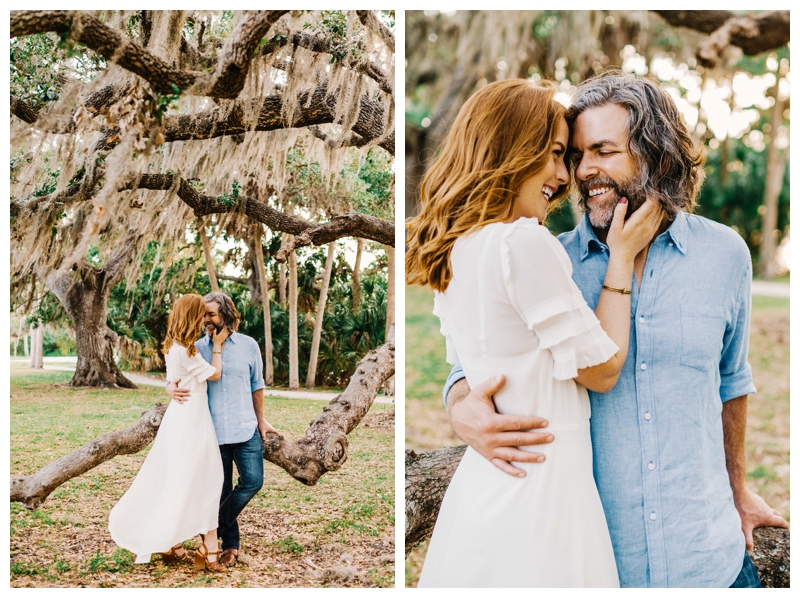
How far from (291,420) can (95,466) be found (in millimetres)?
674

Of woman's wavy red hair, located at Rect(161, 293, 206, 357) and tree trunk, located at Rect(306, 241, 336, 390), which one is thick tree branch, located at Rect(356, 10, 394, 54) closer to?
tree trunk, located at Rect(306, 241, 336, 390)

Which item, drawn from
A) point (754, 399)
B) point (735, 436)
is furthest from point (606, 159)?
point (754, 399)

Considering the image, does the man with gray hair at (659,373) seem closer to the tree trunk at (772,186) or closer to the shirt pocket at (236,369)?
the shirt pocket at (236,369)

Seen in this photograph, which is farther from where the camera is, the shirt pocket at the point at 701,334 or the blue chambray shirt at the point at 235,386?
the blue chambray shirt at the point at 235,386

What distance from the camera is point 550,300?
1303 mm

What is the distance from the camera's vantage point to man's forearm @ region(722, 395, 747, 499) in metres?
1.63

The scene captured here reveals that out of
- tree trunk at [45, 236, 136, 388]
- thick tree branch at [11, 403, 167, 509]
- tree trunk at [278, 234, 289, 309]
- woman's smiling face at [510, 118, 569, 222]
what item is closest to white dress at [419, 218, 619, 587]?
woman's smiling face at [510, 118, 569, 222]

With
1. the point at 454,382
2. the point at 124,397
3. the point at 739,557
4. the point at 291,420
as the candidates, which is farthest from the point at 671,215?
the point at 124,397

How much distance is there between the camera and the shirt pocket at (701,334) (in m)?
1.47

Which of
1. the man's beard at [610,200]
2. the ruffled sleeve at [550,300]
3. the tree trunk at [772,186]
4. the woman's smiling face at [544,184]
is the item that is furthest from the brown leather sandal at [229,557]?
the tree trunk at [772,186]

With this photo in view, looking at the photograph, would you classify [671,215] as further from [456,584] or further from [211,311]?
[211,311]

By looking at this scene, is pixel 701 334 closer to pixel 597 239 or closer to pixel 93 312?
pixel 597 239

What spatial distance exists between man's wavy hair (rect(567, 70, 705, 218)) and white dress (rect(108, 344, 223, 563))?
145 centimetres

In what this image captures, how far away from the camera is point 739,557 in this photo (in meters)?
1.47
